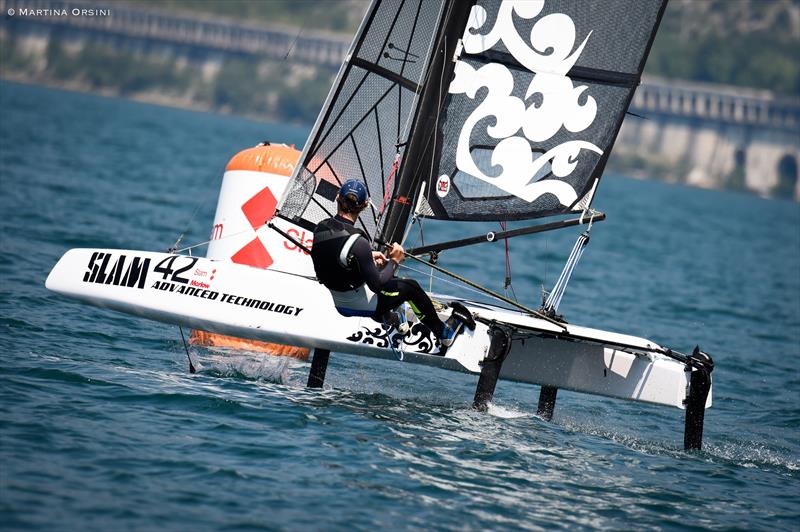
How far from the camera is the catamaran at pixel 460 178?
8.34 meters

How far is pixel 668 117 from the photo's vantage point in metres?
106

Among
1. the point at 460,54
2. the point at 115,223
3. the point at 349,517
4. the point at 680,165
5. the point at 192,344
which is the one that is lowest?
the point at 349,517

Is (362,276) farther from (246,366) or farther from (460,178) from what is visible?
(246,366)

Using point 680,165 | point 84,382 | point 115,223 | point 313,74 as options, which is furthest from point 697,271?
point 313,74

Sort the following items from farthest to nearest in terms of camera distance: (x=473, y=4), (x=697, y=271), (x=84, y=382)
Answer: (x=697, y=271)
(x=473, y=4)
(x=84, y=382)

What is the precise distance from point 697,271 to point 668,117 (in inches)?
3338

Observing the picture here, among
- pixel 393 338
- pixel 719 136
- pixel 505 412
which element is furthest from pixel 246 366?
pixel 719 136

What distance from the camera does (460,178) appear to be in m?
8.92

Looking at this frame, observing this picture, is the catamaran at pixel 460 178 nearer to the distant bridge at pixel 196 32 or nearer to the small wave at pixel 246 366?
the small wave at pixel 246 366

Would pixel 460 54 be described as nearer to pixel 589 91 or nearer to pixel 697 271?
pixel 589 91

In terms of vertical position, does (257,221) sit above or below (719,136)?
below

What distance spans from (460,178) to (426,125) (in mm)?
502

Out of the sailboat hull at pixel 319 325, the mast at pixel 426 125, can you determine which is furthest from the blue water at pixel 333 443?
the mast at pixel 426 125

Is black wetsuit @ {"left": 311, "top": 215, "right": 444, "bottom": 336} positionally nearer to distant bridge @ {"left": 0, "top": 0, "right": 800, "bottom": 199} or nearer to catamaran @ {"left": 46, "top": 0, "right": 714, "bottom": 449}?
catamaran @ {"left": 46, "top": 0, "right": 714, "bottom": 449}
